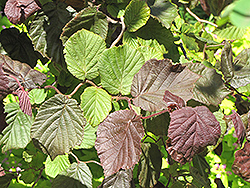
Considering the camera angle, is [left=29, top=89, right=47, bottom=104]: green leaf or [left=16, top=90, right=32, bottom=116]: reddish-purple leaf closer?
[left=16, top=90, right=32, bottom=116]: reddish-purple leaf

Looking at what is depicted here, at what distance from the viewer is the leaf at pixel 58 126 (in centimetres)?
65

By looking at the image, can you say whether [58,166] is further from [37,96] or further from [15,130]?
[37,96]

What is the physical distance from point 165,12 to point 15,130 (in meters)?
0.69

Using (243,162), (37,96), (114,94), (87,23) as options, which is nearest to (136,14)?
(87,23)

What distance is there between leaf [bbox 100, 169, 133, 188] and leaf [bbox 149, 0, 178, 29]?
0.53 m

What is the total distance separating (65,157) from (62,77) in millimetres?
350

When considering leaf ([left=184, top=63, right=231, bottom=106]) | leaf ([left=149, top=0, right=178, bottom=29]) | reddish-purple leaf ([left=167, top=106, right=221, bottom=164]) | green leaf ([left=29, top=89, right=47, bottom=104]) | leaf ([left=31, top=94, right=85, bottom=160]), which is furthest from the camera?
green leaf ([left=29, top=89, right=47, bottom=104])

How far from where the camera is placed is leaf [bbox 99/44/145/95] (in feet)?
2.25

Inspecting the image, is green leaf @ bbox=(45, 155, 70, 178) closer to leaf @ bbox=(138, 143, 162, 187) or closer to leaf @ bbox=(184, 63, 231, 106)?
leaf @ bbox=(138, 143, 162, 187)

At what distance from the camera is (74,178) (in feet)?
2.59

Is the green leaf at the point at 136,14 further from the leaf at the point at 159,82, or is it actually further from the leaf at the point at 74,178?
the leaf at the point at 74,178

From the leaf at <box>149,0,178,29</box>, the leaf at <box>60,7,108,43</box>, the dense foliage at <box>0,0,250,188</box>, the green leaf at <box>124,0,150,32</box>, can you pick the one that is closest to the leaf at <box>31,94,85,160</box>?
the dense foliage at <box>0,0,250,188</box>

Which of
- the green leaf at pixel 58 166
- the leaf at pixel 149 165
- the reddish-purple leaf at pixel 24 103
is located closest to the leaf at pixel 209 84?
the leaf at pixel 149 165

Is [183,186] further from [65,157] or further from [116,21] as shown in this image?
[116,21]
